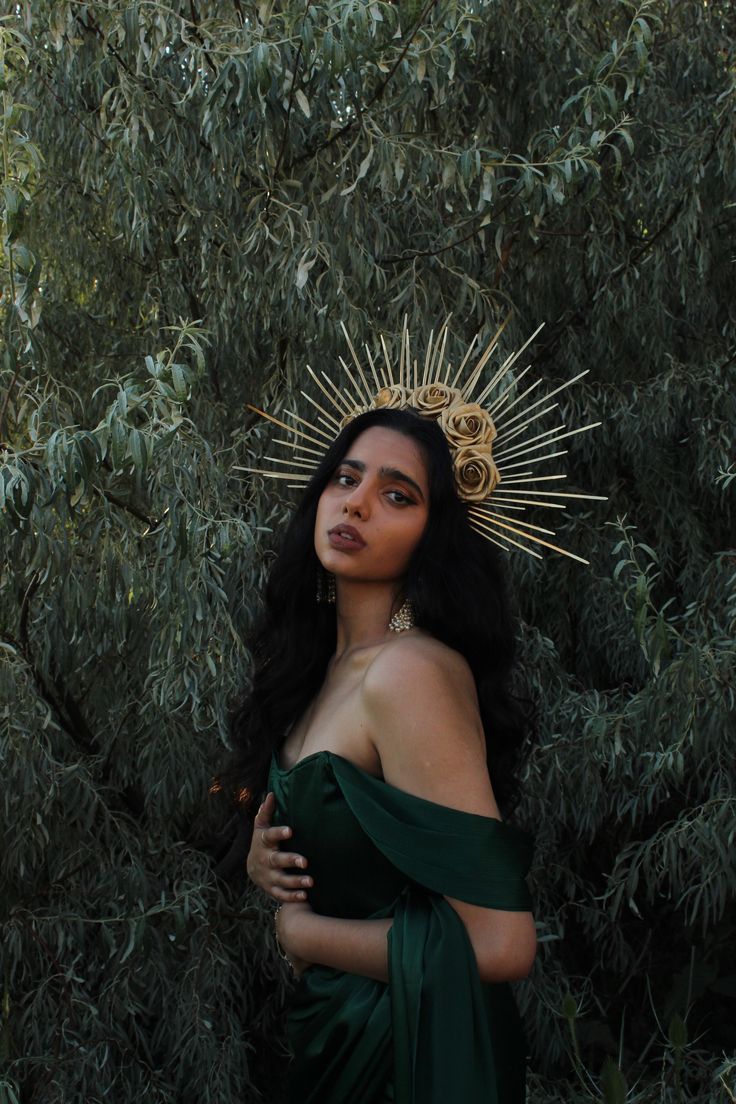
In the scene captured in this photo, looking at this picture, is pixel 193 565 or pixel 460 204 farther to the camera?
pixel 460 204

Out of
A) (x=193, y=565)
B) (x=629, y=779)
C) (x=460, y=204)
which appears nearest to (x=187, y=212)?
(x=460, y=204)

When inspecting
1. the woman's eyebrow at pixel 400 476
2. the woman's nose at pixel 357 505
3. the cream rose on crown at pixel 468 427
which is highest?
the cream rose on crown at pixel 468 427

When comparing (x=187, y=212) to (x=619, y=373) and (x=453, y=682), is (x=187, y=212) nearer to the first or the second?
(x=619, y=373)

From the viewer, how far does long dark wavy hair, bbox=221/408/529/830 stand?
6.02ft

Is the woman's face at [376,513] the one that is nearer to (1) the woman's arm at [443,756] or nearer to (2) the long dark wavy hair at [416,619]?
(2) the long dark wavy hair at [416,619]

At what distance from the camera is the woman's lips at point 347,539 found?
1811 millimetres

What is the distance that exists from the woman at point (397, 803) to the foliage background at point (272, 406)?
0.67m

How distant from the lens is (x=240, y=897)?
11.0ft

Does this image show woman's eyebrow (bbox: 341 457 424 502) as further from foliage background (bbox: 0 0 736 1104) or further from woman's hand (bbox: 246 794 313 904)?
foliage background (bbox: 0 0 736 1104)

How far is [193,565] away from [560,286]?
154cm

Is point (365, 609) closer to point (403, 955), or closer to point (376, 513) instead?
point (376, 513)

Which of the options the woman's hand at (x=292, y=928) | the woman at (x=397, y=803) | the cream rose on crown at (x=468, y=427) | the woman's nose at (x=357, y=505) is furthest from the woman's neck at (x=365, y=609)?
the woman's hand at (x=292, y=928)

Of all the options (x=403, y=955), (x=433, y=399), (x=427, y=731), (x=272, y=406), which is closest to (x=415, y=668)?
(x=427, y=731)

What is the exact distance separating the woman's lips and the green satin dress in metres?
0.27
